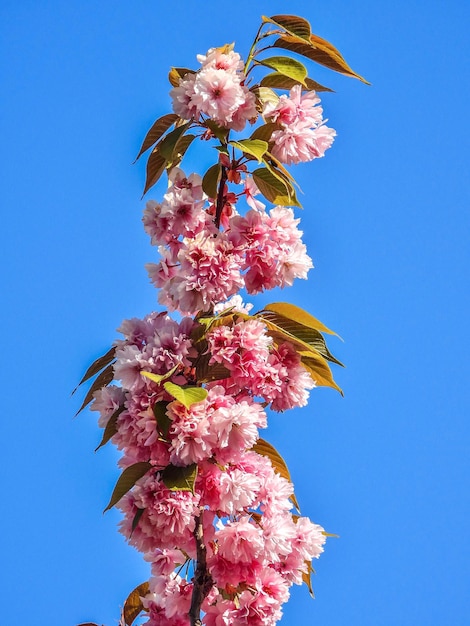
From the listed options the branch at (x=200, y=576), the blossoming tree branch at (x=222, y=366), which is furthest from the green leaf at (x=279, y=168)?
the branch at (x=200, y=576)

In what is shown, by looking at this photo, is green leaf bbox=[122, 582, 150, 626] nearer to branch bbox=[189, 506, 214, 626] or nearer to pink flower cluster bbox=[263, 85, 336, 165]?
branch bbox=[189, 506, 214, 626]

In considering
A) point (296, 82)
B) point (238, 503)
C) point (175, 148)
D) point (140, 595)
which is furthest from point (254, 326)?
point (140, 595)

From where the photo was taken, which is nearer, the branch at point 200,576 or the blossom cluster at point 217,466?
the blossom cluster at point 217,466

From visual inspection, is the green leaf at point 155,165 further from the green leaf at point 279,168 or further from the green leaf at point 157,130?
the green leaf at point 279,168

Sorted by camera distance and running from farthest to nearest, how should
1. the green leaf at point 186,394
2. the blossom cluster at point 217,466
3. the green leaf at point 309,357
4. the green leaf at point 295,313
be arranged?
the green leaf at point 295,313, the green leaf at point 309,357, the blossom cluster at point 217,466, the green leaf at point 186,394

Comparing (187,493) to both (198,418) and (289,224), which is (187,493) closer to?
(198,418)

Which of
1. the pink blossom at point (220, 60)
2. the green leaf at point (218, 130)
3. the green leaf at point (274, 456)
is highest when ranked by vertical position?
the pink blossom at point (220, 60)

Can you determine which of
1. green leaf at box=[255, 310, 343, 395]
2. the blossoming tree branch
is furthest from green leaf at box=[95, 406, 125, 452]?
green leaf at box=[255, 310, 343, 395]

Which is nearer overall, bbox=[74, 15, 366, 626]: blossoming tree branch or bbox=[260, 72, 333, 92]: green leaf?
bbox=[74, 15, 366, 626]: blossoming tree branch
